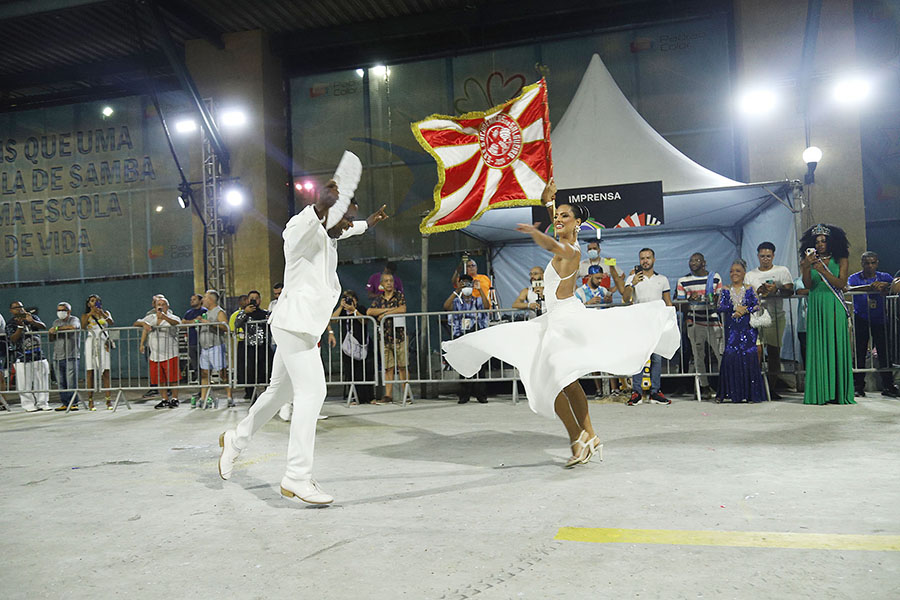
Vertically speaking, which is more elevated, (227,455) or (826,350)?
(826,350)

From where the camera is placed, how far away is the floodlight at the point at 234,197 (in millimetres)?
15844

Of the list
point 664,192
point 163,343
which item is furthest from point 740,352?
point 163,343

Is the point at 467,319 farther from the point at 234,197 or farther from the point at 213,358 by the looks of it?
the point at 234,197

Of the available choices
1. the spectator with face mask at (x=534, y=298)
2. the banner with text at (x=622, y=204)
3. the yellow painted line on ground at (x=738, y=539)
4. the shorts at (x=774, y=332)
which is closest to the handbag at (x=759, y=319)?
the shorts at (x=774, y=332)

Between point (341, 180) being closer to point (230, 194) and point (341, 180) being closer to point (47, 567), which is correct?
point (47, 567)

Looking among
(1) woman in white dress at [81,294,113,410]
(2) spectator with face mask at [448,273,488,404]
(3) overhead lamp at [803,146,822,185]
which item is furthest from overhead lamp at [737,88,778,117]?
(1) woman in white dress at [81,294,113,410]

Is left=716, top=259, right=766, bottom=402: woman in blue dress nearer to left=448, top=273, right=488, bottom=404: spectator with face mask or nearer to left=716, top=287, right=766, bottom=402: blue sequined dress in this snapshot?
left=716, top=287, right=766, bottom=402: blue sequined dress

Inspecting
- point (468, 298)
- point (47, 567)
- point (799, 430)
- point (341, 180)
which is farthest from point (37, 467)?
point (799, 430)

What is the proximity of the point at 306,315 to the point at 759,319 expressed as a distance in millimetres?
6949

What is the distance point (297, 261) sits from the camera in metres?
4.68

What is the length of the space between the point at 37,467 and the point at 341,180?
4152mm

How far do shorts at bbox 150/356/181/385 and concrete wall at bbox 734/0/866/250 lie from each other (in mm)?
11307

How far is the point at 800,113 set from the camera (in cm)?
1324

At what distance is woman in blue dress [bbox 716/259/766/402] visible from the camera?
9.29m
